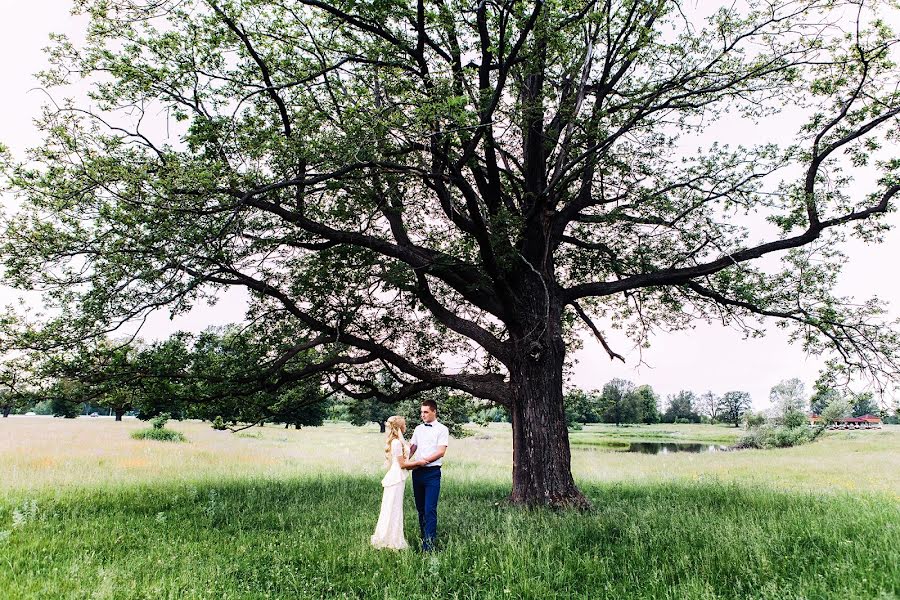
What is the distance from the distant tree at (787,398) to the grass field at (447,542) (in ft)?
99.9

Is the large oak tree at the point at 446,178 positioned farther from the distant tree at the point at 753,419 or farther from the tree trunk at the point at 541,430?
the distant tree at the point at 753,419

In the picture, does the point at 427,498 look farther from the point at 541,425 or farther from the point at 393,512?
the point at 541,425

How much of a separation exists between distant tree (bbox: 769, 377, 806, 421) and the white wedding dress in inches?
1693

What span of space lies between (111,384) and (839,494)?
1780 cm

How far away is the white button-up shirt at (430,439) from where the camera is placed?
8.18m

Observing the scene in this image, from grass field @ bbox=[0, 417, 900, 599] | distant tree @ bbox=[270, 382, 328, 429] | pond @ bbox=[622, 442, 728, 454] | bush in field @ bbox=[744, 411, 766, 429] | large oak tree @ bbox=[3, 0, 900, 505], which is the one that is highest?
large oak tree @ bbox=[3, 0, 900, 505]

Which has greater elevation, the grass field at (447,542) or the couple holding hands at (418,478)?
the couple holding hands at (418,478)

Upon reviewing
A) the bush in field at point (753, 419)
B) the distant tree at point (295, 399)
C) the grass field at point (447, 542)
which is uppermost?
the distant tree at point (295, 399)

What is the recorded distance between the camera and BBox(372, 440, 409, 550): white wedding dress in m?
8.12

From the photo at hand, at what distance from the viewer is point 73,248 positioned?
35.2 ft

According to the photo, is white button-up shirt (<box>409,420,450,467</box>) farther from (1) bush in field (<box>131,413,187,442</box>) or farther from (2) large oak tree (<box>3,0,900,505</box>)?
(1) bush in field (<box>131,413,187,442</box>)

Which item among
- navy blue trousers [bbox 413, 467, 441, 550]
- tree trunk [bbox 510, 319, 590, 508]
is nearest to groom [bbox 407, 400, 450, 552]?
navy blue trousers [bbox 413, 467, 441, 550]

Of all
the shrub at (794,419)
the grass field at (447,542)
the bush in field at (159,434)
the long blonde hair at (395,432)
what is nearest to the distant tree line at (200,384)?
the grass field at (447,542)

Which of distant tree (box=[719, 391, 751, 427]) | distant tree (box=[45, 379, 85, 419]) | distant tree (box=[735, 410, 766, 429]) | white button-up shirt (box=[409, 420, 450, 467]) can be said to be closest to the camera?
white button-up shirt (box=[409, 420, 450, 467])
